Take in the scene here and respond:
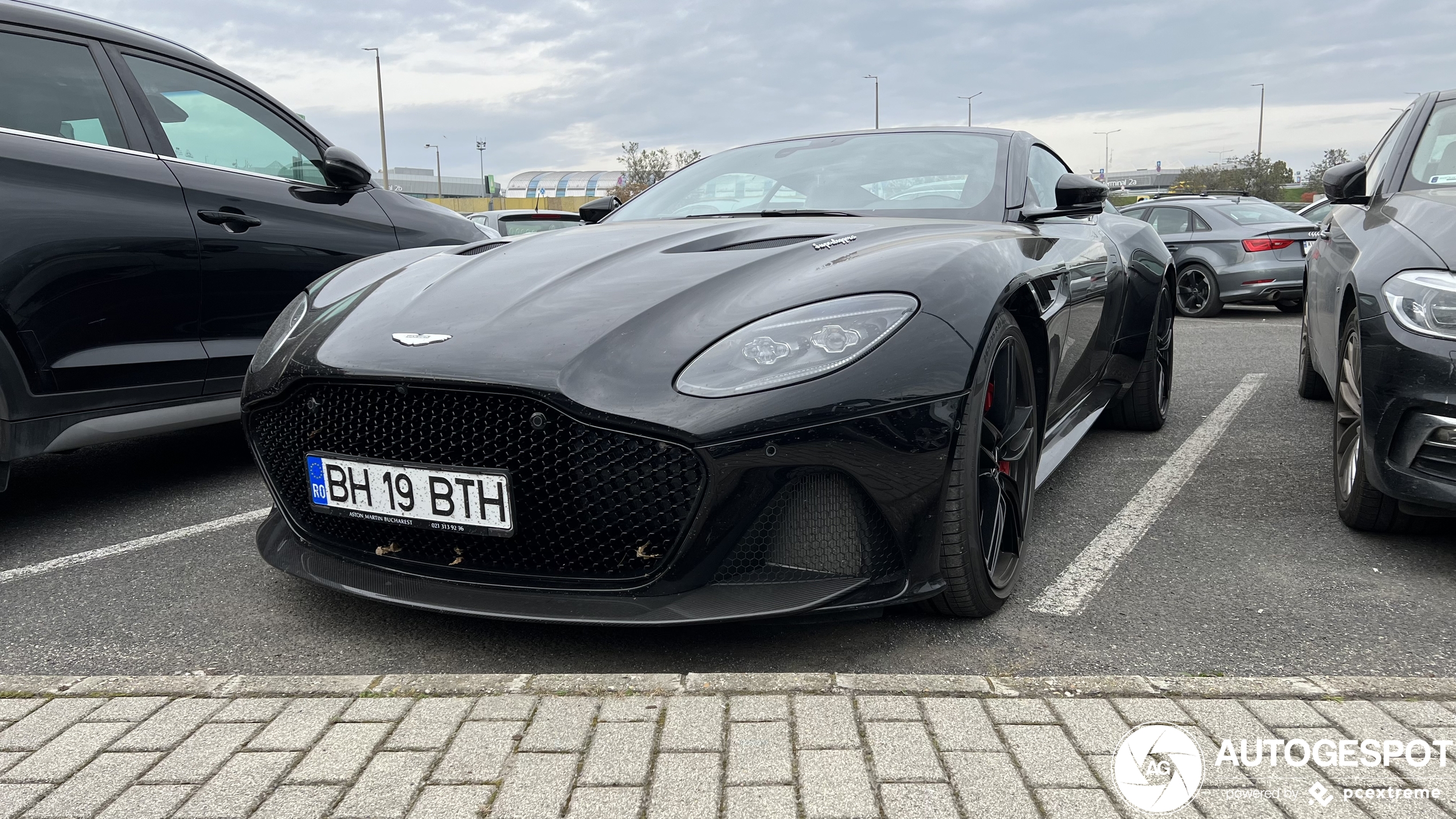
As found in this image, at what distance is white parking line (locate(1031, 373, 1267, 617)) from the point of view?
2.81 metres

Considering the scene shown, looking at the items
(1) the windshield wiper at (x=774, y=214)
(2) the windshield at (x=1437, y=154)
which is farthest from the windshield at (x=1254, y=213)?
(1) the windshield wiper at (x=774, y=214)

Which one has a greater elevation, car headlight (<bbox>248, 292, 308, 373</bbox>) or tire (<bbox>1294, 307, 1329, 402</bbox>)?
car headlight (<bbox>248, 292, 308, 373</bbox>)

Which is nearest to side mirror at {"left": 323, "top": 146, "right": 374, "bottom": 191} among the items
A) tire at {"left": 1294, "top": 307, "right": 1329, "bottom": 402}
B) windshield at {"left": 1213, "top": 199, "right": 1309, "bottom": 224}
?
tire at {"left": 1294, "top": 307, "right": 1329, "bottom": 402}

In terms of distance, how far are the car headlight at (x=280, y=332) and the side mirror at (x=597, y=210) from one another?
1.35 metres

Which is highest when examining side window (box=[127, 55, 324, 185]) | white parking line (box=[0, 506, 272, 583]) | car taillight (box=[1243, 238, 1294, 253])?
side window (box=[127, 55, 324, 185])

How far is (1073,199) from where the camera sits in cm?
345

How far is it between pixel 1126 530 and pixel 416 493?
230cm

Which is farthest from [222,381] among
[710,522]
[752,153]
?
[710,522]

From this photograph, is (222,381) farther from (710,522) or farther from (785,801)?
(785,801)

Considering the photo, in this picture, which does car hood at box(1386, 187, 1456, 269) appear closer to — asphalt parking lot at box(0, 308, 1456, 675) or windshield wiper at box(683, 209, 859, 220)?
asphalt parking lot at box(0, 308, 1456, 675)

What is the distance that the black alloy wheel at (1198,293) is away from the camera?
37.0 ft

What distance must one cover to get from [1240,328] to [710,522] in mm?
9448

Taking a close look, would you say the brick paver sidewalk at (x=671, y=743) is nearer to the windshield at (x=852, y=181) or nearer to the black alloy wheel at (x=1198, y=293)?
the windshield at (x=852, y=181)

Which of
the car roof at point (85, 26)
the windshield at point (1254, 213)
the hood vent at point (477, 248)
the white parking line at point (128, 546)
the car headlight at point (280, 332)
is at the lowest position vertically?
the white parking line at point (128, 546)
